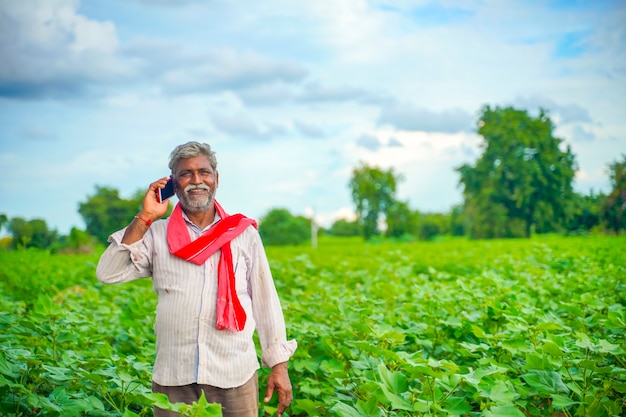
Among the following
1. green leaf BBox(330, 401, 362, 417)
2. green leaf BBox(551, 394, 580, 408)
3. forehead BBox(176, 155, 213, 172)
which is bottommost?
green leaf BBox(551, 394, 580, 408)

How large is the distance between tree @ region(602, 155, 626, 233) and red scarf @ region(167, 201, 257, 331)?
25.6 metres

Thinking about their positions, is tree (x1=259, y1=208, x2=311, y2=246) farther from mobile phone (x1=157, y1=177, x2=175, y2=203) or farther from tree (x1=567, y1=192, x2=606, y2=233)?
mobile phone (x1=157, y1=177, x2=175, y2=203)

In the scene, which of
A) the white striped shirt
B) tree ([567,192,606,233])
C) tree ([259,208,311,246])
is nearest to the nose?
the white striped shirt

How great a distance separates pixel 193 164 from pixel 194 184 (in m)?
0.09

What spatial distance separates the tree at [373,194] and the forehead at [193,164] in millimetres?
64846

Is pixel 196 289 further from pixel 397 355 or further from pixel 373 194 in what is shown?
pixel 373 194

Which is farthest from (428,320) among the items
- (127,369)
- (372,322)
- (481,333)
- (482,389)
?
(127,369)

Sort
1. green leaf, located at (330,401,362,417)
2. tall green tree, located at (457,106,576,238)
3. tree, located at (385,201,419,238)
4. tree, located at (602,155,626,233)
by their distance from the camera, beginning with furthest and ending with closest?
1. tree, located at (385,201,419,238)
2. tall green tree, located at (457,106,576,238)
3. tree, located at (602,155,626,233)
4. green leaf, located at (330,401,362,417)

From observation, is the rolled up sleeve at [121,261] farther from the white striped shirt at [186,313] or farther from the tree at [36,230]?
the tree at [36,230]

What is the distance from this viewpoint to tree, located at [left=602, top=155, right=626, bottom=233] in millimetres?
25891

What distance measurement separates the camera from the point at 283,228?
192 feet

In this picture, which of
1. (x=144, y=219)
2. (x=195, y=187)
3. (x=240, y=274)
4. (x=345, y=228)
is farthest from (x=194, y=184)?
(x=345, y=228)

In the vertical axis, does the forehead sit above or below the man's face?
above

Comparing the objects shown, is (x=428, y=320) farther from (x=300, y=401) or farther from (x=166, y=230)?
(x=166, y=230)
